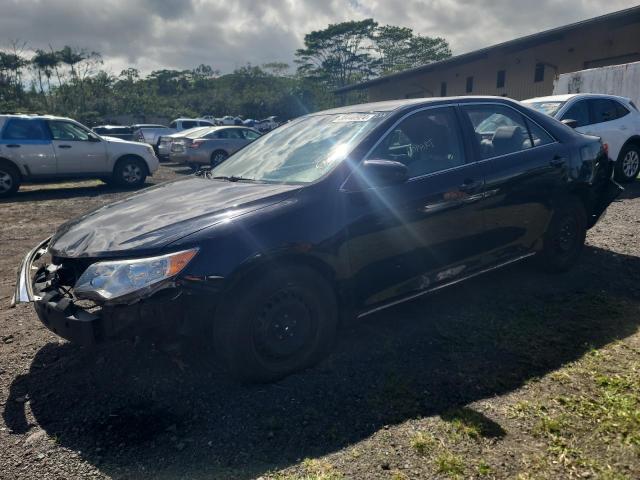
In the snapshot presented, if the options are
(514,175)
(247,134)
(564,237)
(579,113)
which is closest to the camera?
(514,175)

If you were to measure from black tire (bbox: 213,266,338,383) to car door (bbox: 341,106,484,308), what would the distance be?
0.30 m

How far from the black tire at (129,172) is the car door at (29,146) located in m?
1.43

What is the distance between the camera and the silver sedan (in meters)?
15.3

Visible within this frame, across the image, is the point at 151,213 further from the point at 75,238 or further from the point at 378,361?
the point at 378,361

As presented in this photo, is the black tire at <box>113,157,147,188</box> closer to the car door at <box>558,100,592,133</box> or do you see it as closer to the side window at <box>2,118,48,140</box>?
the side window at <box>2,118,48,140</box>

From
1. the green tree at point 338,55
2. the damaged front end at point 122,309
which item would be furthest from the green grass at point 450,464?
the green tree at point 338,55

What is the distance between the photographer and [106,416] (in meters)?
2.66

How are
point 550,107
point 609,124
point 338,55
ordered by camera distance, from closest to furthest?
1. point 550,107
2. point 609,124
3. point 338,55

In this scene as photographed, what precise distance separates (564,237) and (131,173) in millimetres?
10393

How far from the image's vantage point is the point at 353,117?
11.9ft

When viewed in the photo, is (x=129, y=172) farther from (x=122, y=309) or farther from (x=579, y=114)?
(x=122, y=309)

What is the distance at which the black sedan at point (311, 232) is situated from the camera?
2.57 metres

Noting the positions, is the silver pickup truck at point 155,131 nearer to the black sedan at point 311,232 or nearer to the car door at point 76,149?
the car door at point 76,149

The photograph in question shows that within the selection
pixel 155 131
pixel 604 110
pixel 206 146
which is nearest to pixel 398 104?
pixel 604 110
